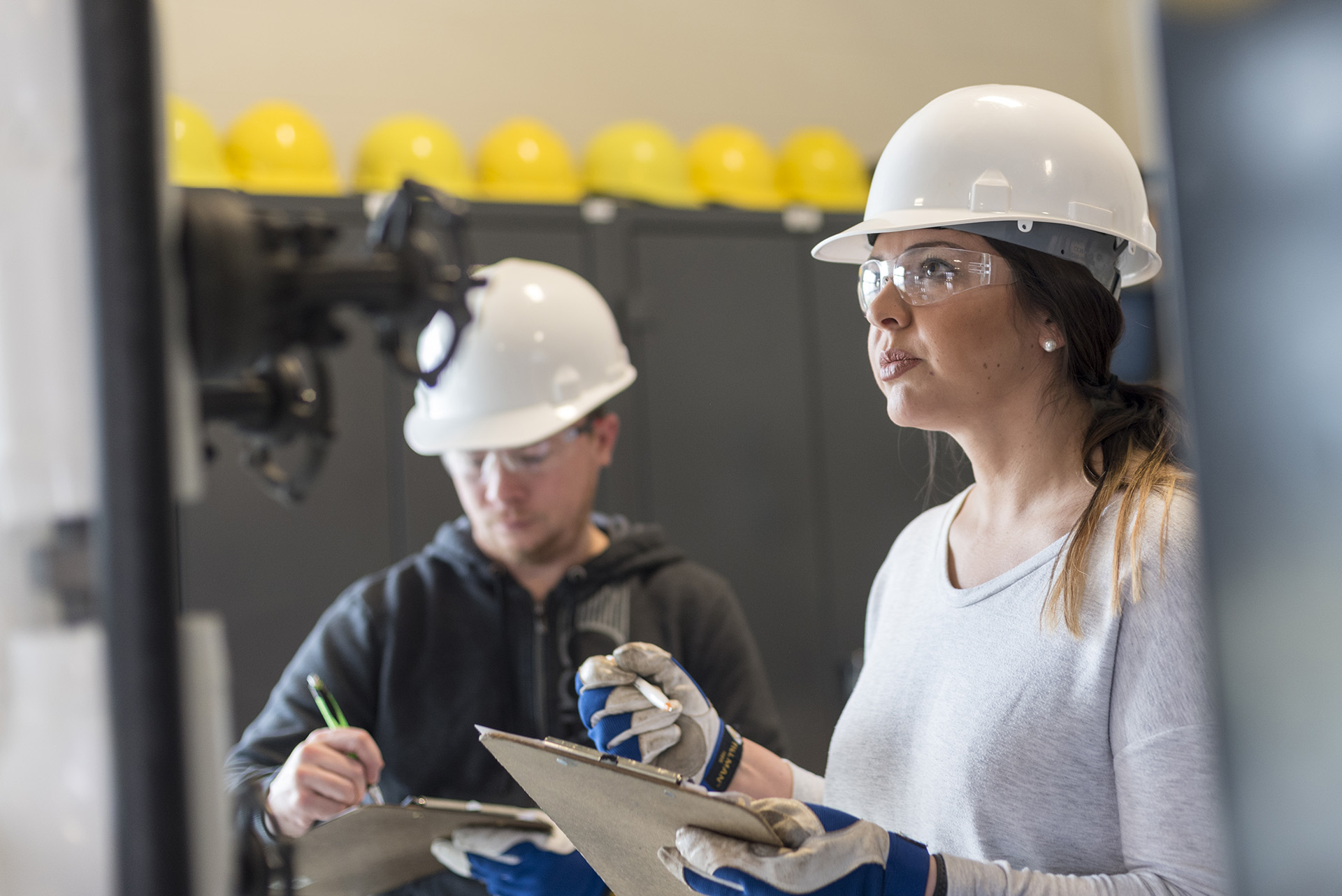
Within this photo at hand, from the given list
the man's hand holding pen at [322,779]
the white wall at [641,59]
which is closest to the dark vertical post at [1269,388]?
the man's hand holding pen at [322,779]

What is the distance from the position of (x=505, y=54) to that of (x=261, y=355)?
13.4 feet

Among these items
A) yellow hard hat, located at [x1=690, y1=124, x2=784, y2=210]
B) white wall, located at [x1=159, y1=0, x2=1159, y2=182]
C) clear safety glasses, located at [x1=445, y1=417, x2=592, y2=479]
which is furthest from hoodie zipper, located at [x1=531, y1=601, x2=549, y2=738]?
white wall, located at [x1=159, y1=0, x2=1159, y2=182]

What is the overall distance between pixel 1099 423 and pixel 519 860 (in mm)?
931

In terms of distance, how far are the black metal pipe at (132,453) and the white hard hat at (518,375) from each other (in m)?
1.47

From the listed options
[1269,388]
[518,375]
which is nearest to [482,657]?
[518,375]

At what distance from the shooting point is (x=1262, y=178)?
39 centimetres

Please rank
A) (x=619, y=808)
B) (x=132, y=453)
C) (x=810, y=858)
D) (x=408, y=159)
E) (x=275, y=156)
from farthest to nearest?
1. (x=408, y=159)
2. (x=275, y=156)
3. (x=619, y=808)
4. (x=810, y=858)
5. (x=132, y=453)

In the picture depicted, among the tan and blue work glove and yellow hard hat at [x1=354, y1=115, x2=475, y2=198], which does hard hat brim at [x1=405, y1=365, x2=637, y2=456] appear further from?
yellow hard hat at [x1=354, y1=115, x2=475, y2=198]

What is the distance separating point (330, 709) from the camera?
1.92 m

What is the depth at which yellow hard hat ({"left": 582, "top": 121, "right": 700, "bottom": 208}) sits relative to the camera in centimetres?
375

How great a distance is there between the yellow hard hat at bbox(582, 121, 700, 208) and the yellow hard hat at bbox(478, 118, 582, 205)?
0.39ft

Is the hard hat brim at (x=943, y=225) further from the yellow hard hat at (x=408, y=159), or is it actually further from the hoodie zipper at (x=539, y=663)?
the yellow hard hat at (x=408, y=159)

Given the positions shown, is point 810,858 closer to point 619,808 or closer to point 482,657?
point 619,808

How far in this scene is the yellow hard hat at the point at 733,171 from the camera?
12.7 ft
